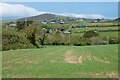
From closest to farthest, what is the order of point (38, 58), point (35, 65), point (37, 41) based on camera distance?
1. point (35, 65)
2. point (38, 58)
3. point (37, 41)

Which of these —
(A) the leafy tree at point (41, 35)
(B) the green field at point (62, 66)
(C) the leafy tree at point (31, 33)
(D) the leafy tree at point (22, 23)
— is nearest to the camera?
(B) the green field at point (62, 66)

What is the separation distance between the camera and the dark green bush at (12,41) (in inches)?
740

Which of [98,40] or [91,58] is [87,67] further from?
[98,40]

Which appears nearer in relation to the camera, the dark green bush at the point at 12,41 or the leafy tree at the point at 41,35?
the dark green bush at the point at 12,41

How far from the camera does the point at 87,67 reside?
398 inches

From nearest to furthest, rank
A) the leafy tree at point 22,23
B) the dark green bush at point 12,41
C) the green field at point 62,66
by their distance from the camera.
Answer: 1. the green field at point 62,66
2. the dark green bush at point 12,41
3. the leafy tree at point 22,23

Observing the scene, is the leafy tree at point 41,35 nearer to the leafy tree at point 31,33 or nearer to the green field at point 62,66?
the leafy tree at point 31,33

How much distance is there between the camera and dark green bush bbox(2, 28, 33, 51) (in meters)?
18.8

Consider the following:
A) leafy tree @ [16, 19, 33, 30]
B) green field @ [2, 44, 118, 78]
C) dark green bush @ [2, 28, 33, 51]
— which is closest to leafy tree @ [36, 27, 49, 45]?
leafy tree @ [16, 19, 33, 30]

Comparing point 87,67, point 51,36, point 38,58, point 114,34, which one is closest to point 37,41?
point 51,36

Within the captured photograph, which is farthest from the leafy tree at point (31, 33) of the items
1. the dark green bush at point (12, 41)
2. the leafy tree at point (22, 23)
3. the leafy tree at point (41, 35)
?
the leafy tree at point (22, 23)

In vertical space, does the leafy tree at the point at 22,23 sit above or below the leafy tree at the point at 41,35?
above

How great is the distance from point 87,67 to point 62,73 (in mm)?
1438

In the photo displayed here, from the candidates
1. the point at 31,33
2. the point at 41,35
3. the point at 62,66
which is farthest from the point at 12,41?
the point at 62,66
